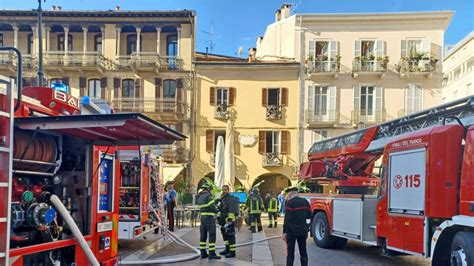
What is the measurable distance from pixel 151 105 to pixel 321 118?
10439mm

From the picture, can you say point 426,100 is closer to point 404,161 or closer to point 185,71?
point 185,71

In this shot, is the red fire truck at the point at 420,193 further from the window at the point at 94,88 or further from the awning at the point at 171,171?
the window at the point at 94,88

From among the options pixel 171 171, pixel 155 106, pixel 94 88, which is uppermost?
pixel 94 88

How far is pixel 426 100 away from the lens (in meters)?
29.2

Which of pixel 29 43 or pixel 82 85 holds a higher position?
pixel 29 43

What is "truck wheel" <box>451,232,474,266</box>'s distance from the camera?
5980mm

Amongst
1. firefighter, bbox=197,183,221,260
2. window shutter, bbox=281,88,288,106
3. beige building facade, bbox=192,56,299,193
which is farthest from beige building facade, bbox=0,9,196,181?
firefighter, bbox=197,183,221,260

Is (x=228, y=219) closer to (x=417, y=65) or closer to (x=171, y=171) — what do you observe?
(x=171, y=171)

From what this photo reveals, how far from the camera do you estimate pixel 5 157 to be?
376 centimetres

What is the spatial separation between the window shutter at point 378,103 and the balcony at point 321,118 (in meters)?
2.44

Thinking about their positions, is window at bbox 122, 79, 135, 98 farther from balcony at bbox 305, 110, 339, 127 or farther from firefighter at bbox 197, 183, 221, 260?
firefighter at bbox 197, 183, 221, 260

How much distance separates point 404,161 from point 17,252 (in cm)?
597

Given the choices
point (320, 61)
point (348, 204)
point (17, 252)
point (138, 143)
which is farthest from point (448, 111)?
point (320, 61)

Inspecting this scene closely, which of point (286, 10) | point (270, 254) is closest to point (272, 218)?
point (270, 254)
